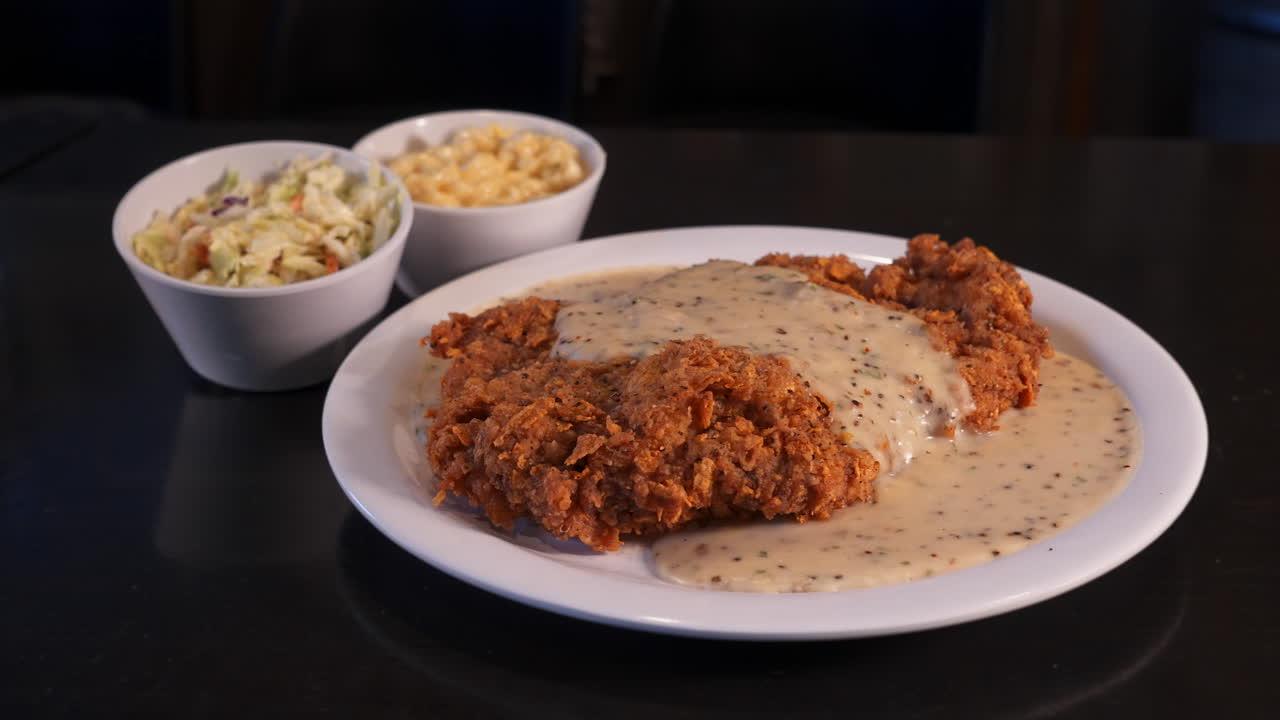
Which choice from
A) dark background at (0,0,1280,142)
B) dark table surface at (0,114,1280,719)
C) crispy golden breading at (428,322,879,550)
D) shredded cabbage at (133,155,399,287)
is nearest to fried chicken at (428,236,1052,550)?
crispy golden breading at (428,322,879,550)

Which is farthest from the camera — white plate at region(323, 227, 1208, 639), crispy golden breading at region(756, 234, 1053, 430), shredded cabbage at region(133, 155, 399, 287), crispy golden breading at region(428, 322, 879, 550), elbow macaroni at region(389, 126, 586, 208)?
elbow macaroni at region(389, 126, 586, 208)

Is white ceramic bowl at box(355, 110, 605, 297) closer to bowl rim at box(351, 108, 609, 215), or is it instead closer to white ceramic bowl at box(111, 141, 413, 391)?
bowl rim at box(351, 108, 609, 215)

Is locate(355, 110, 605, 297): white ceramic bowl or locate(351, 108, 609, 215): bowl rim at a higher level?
locate(351, 108, 609, 215): bowl rim

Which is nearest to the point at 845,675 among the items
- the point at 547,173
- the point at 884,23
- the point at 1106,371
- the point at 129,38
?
the point at 1106,371

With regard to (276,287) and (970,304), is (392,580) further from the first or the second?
(970,304)

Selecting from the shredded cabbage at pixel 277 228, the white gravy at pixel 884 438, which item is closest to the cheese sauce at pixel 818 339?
the white gravy at pixel 884 438

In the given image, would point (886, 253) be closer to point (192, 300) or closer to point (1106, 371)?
point (1106, 371)
